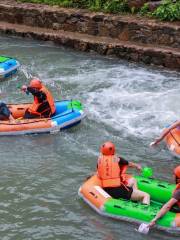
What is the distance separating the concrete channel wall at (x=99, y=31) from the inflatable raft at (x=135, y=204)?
6.80 meters

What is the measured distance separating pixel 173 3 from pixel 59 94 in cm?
479

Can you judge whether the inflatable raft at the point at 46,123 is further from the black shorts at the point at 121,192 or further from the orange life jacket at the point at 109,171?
the black shorts at the point at 121,192

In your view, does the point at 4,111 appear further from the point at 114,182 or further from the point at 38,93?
the point at 114,182

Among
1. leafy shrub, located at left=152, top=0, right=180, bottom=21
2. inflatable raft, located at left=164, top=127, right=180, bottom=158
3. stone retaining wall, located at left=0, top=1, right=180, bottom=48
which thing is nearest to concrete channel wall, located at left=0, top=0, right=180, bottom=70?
stone retaining wall, located at left=0, top=1, right=180, bottom=48

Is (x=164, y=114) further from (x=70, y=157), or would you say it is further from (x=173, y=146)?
(x=70, y=157)

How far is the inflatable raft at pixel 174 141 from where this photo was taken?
9977mm

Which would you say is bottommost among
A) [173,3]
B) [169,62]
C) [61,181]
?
[61,181]

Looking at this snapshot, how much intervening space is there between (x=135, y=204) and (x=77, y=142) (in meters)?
2.92

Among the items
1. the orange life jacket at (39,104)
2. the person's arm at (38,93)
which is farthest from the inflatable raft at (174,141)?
the person's arm at (38,93)

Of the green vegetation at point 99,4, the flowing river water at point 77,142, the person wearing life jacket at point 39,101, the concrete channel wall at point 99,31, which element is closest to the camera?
the flowing river water at point 77,142

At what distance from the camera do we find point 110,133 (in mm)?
11109

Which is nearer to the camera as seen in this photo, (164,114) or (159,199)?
(159,199)

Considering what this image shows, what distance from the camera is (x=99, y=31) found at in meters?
16.5

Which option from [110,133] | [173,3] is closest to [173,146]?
[110,133]
